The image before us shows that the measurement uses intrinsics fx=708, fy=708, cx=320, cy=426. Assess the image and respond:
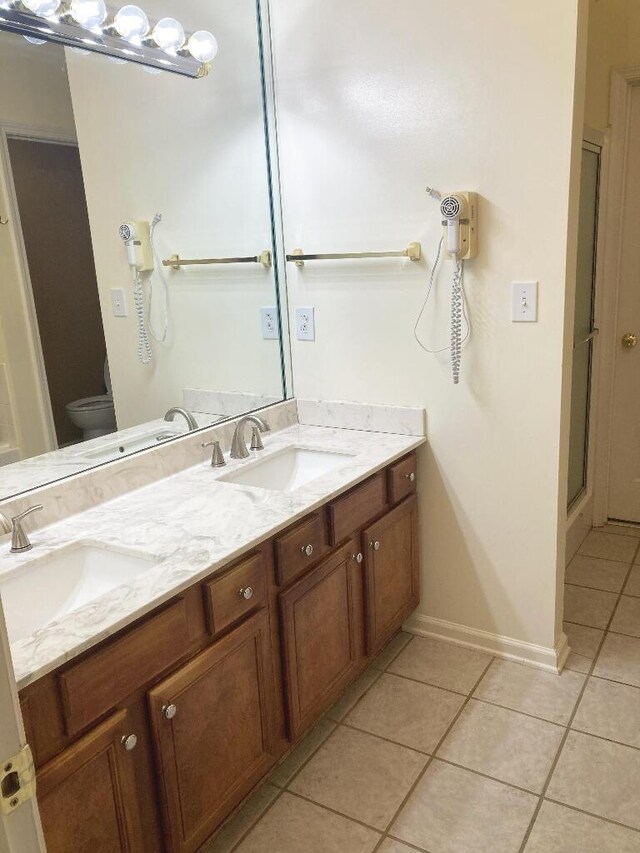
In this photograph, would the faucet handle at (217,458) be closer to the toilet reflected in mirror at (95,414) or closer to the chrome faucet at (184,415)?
the chrome faucet at (184,415)

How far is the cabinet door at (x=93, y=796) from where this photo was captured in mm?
1230

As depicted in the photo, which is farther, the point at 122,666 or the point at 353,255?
the point at 353,255

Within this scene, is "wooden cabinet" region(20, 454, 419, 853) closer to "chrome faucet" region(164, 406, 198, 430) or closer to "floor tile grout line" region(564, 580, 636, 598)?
"chrome faucet" region(164, 406, 198, 430)

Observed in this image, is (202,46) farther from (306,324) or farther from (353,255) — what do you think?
(306,324)

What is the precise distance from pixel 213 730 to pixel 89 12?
178cm

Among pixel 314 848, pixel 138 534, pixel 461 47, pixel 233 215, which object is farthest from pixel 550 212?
pixel 314 848

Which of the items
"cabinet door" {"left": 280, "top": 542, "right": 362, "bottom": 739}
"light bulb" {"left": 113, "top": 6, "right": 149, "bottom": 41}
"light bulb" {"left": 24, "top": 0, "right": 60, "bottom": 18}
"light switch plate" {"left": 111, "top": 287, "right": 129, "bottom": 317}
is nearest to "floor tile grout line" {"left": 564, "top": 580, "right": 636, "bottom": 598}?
"cabinet door" {"left": 280, "top": 542, "right": 362, "bottom": 739}

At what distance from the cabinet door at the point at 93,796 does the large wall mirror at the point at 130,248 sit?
72 cm

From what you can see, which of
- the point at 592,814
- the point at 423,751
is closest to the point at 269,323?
the point at 423,751

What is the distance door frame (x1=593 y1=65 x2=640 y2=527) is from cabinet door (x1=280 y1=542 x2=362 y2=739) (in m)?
1.73

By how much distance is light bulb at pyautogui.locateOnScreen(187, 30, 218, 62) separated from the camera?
211 centimetres

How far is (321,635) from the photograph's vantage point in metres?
2.00

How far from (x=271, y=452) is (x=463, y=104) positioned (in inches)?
48.5

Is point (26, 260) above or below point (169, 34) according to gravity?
below
